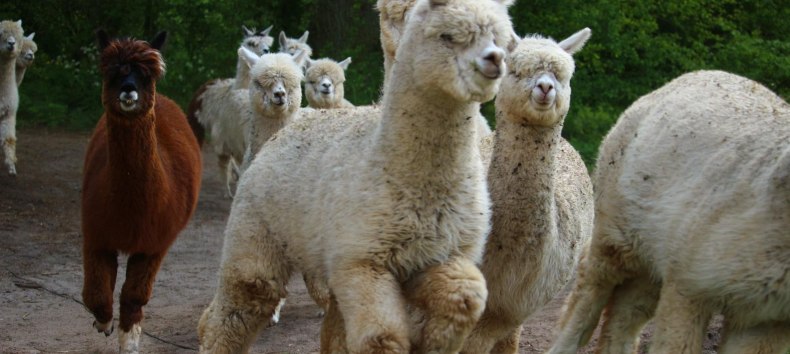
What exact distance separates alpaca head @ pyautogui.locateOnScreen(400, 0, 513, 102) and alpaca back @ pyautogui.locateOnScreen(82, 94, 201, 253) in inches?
128

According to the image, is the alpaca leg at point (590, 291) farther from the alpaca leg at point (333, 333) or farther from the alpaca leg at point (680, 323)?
the alpaca leg at point (333, 333)

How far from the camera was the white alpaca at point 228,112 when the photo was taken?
1440cm

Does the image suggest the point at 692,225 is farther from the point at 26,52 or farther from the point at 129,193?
the point at 26,52

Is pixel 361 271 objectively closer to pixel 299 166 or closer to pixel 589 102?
pixel 299 166

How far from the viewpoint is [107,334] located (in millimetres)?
8266

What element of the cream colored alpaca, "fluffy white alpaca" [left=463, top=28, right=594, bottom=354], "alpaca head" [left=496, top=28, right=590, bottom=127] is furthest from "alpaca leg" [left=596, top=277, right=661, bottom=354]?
the cream colored alpaca

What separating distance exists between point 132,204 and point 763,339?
417 cm

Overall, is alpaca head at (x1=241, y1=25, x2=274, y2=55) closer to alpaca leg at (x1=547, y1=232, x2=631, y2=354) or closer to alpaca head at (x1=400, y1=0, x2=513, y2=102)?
alpaca leg at (x1=547, y1=232, x2=631, y2=354)

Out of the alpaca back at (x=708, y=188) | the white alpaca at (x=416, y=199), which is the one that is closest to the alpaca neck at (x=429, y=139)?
the white alpaca at (x=416, y=199)

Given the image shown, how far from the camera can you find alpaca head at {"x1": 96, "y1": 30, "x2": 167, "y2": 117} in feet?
24.2

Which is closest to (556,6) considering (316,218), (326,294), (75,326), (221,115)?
(221,115)

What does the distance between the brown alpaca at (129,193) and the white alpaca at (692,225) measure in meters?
2.88

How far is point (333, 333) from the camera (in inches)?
226

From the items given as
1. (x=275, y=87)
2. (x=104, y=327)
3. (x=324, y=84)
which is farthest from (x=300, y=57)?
(x=104, y=327)
